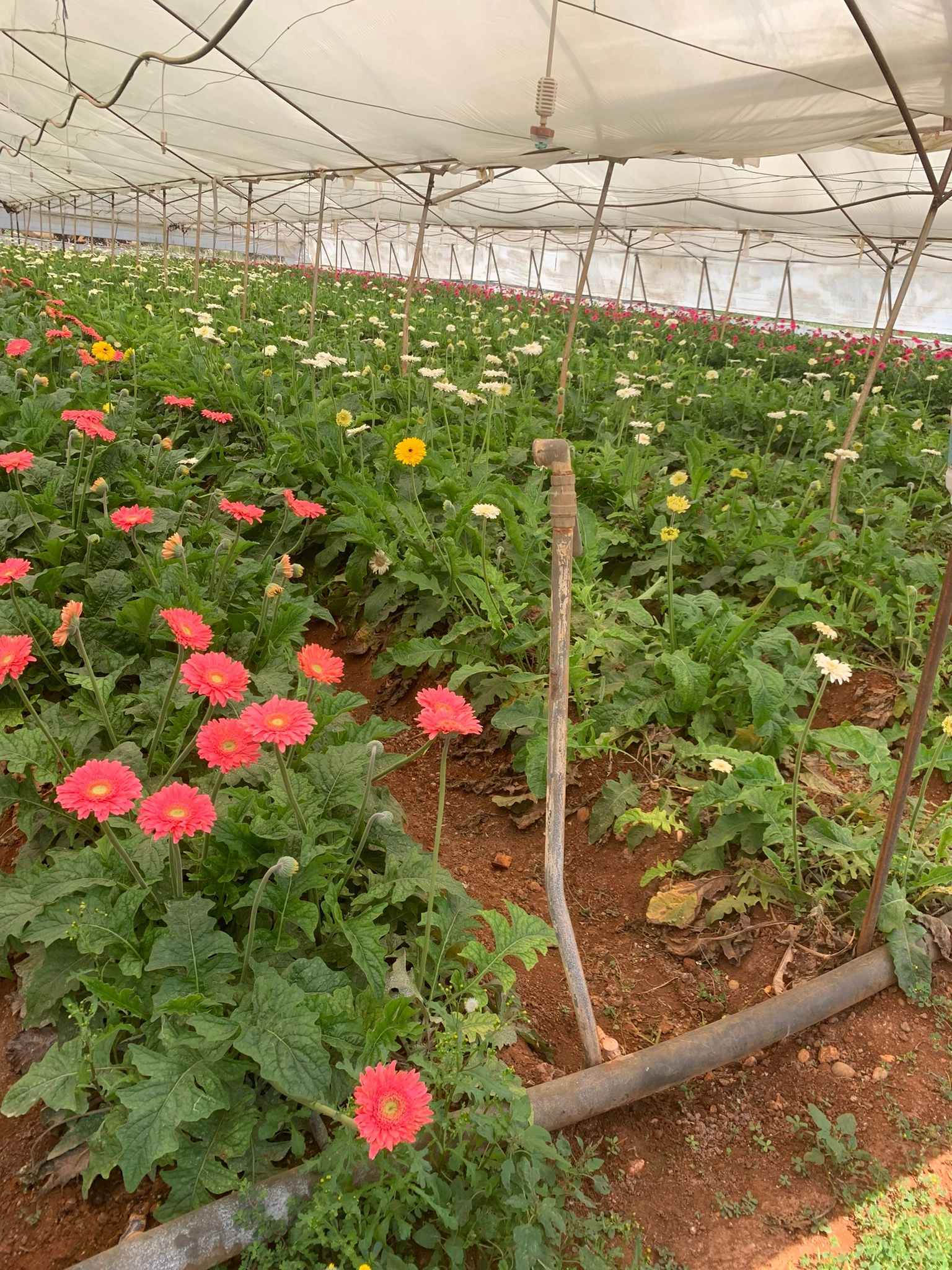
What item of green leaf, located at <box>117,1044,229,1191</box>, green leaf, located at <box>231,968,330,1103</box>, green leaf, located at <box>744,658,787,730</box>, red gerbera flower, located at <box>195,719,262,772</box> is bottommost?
green leaf, located at <box>117,1044,229,1191</box>

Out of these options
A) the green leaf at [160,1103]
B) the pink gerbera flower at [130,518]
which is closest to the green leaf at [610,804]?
the green leaf at [160,1103]

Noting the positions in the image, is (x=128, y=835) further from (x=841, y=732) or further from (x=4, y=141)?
(x=4, y=141)

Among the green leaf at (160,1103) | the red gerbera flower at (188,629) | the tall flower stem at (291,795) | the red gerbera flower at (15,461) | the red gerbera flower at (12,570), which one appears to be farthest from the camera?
the red gerbera flower at (15,461)

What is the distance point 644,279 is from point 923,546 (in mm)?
20553

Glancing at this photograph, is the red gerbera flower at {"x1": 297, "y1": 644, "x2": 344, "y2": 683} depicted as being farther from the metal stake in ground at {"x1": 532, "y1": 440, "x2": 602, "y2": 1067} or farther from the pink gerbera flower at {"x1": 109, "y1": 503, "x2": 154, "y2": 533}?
the pink gerbera flower at {"x1": 109, "y1": 503, "x2": 154, "y2": 533}

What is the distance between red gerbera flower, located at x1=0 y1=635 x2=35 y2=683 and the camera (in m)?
1.66

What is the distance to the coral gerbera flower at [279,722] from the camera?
4.91ft

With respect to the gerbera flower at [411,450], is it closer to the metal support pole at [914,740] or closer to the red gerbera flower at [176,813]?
the metal support pole at [914,740]

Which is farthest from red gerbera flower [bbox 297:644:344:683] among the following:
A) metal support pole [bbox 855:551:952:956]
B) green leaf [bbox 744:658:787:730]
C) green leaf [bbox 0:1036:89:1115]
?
green leaf [bbox 744:658:787:730]

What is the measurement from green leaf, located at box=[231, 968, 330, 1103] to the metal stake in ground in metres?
0.55

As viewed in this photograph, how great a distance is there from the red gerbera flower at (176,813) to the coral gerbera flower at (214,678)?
0.58ft

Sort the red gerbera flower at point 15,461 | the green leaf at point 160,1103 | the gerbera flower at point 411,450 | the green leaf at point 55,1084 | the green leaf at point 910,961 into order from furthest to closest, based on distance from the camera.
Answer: the gerbera flower at point 411,450
the red gerbera flower at point 15,461
the green leaf at point 910,961
the green leaf at point 55,1084
the green leaf at point 160,1103

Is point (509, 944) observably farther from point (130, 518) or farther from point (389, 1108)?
point (130, 518)

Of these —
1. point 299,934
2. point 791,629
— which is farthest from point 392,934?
point 791,629
